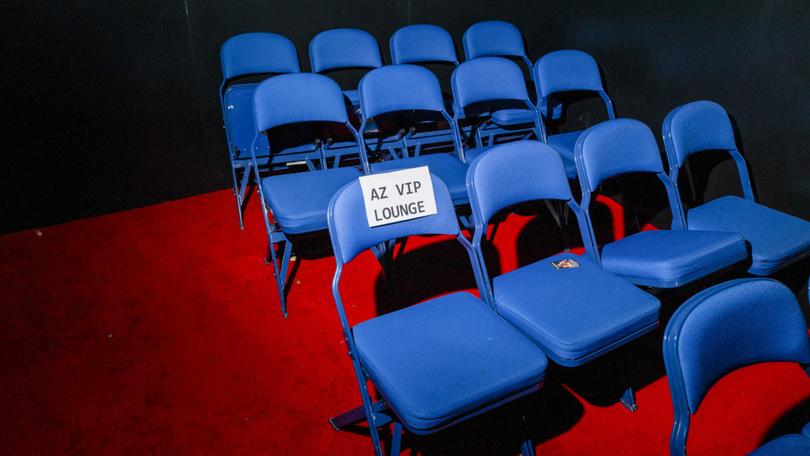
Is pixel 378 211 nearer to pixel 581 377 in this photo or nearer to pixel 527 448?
pixel 527 448

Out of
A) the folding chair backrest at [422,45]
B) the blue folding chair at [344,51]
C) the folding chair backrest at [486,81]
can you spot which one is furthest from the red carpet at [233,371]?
the folding chair backrest at [422,45]

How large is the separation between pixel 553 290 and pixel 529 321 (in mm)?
209

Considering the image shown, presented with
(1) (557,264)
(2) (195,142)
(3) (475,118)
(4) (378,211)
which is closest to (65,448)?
(4) (378,211)

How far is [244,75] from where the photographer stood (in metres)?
3.54

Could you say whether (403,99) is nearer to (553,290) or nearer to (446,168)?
(446,168)

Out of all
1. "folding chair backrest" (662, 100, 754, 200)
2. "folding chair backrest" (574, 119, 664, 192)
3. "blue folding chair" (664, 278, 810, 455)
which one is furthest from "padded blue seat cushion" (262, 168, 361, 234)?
"folding chair backrest" (662, 100, 754, 200)

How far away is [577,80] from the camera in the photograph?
360 cm

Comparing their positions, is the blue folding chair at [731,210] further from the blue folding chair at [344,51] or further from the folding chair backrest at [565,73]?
the blue folding chair at [344,51]

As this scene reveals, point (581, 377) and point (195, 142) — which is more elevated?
point (195, 142)

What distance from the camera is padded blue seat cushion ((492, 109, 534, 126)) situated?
A: 3.68 metres

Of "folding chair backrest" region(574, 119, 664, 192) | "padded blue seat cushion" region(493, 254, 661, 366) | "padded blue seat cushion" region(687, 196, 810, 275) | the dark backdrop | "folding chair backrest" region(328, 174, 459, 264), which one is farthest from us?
the dark backdrop

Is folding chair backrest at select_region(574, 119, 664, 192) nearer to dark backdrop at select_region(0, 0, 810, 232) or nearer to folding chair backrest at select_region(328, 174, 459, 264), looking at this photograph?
folding chair backrest at select_region(328, 174, 459, 264)

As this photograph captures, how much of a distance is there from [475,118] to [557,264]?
2.23 metres

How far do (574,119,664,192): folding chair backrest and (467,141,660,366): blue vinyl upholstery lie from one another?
170 millimetres
